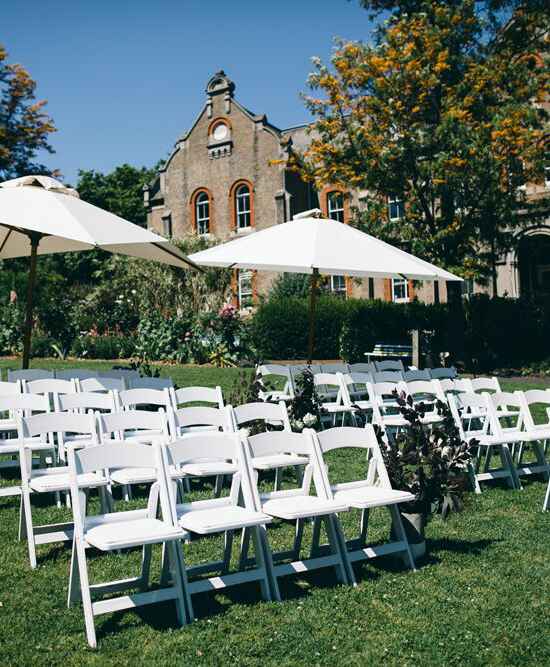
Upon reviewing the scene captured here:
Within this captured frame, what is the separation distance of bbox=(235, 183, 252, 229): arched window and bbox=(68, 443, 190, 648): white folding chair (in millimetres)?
29154

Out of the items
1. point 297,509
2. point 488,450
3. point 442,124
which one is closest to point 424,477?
point 297,509

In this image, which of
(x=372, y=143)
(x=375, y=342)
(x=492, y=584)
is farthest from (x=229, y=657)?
(x=375, y=342)

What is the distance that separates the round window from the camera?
33938 mm

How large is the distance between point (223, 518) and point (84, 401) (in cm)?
347

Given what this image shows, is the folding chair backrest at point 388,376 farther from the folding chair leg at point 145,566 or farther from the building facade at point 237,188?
the building facade at point 237,188

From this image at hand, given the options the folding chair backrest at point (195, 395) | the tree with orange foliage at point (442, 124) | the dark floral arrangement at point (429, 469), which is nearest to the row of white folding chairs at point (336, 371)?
the folding chair backrest at point (195, 395)

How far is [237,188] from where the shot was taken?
3394 centimetres

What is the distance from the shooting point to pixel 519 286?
25828mm

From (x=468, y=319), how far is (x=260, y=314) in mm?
6112

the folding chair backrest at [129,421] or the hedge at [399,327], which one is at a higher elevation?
the hedge at [399,327]

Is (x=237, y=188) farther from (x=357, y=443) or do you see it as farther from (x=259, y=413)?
(x=357, y=443)

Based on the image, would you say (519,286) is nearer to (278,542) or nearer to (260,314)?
(260,314)

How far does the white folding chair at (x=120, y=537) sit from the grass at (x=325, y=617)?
0.15 m

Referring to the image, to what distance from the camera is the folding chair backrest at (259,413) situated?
22.2ft
